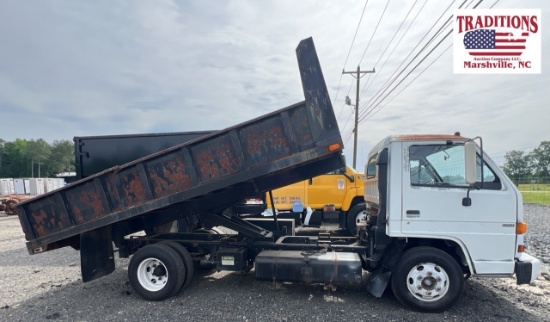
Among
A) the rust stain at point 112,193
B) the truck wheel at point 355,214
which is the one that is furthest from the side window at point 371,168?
the rust stain at point 112,193

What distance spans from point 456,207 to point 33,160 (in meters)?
117

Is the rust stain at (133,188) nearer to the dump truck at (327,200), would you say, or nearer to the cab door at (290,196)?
the dump truck at (327,200)

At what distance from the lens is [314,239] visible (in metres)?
5.49

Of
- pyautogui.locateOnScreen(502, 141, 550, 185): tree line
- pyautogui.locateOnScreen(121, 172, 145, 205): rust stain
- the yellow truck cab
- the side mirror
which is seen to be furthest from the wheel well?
pyautogui.locateOnScreen(502, 141, 550, 185): tree line

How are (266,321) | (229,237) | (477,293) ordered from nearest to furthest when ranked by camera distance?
(266,321) → (477,293) → (229,237)

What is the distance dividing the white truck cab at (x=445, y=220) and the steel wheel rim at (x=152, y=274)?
11.0 feet

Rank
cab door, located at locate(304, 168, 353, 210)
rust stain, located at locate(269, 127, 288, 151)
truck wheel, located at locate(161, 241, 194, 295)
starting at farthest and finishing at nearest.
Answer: cab door, located at locate(304, 168, 353, 210) → truck wheel, located at locate(161, 241, 194, 295) → rust stain, located at locate(269, 127, 288, 151)

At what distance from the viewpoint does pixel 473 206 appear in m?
4.37

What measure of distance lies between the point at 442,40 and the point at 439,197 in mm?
6028

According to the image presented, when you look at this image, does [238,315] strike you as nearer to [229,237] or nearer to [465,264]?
[229,237]

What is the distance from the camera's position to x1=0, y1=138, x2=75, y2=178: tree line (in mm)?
97188

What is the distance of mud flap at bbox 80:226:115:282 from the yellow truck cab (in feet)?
15.1

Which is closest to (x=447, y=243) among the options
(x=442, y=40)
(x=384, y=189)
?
(x=384, y=189)

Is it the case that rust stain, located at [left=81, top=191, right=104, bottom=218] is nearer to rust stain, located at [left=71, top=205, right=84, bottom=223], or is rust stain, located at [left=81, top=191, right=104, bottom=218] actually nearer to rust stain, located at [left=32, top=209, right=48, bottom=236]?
rust stain, located at [left=71, top=205, right=84, bottom=223]
